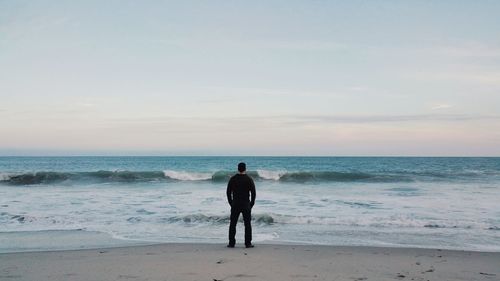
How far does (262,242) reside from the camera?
861 cm

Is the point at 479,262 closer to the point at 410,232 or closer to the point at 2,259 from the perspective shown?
the point at 410,232

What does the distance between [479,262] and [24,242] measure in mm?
7898

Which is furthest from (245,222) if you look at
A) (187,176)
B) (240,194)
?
(187,176)

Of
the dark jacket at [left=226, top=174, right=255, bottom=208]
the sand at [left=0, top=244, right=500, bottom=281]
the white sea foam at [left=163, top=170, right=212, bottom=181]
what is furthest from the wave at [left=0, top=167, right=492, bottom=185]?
the sand at [left=0, top=244, right=500, bottom=281]

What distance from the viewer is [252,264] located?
20.4ft

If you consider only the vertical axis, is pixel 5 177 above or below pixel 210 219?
below

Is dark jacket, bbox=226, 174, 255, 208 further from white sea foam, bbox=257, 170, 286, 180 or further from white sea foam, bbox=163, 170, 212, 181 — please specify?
white sea foam, bbox=163, 170, 212, 181

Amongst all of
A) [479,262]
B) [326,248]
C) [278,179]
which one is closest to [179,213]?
[326,248]

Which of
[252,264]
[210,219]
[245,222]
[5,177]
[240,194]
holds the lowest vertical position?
[5,177]

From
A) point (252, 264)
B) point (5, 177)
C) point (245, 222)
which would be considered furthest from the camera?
point (5, 177)

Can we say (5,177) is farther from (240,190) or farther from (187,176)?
(240,190)

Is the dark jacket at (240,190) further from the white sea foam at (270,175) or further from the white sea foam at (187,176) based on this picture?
the white sea foam at (187,176)

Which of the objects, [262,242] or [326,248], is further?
[262,242]

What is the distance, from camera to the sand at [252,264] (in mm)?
5574
